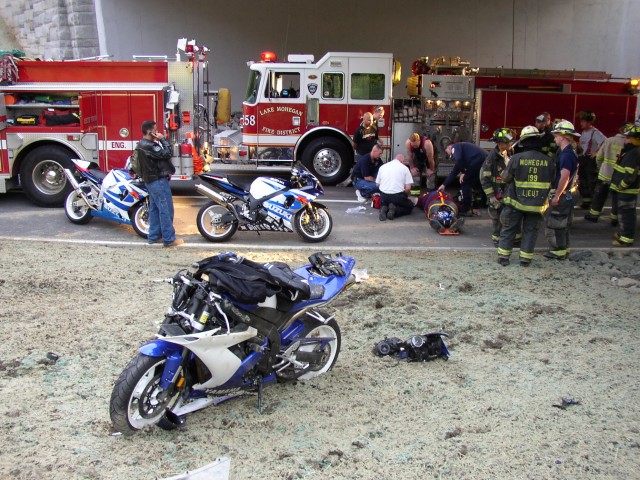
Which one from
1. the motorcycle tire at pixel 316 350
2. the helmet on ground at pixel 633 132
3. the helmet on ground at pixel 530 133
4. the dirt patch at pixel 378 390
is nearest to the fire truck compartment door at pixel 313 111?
the helmet on ground at pixel 633 132

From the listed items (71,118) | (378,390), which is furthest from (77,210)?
(378,390)

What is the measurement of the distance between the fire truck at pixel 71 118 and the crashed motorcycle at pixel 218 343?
778cm

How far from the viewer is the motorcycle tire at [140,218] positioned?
9.93 m

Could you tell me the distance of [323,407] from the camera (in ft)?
16.3

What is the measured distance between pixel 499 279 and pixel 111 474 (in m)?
5.29

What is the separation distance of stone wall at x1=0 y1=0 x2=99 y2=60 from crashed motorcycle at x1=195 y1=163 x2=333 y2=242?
1436cm

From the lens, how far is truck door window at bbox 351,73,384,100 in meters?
14.7

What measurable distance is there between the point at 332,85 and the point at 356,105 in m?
0.64

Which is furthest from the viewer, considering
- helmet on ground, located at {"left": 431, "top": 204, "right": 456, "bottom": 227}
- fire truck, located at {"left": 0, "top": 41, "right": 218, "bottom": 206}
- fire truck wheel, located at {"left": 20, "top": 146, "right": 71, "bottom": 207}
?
fire truck wheel, located at {"left": 20, "top": 146, "right": 71, "bottom": 207}

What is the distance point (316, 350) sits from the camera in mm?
5234

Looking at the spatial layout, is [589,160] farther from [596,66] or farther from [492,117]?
[596,66]

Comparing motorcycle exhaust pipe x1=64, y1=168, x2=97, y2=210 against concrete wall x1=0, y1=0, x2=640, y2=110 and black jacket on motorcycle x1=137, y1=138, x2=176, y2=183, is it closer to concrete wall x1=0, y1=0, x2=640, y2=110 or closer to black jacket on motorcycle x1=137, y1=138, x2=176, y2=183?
black jacket on motorcycle x1=137, y1=138, x2=176, y2=183

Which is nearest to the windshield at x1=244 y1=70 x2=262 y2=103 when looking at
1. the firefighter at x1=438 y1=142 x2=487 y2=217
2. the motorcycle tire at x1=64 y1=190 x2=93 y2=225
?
the firefighter at x1=438 y1=142 x2=487 y2=217

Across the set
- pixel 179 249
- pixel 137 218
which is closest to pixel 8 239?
pixel 137 218
